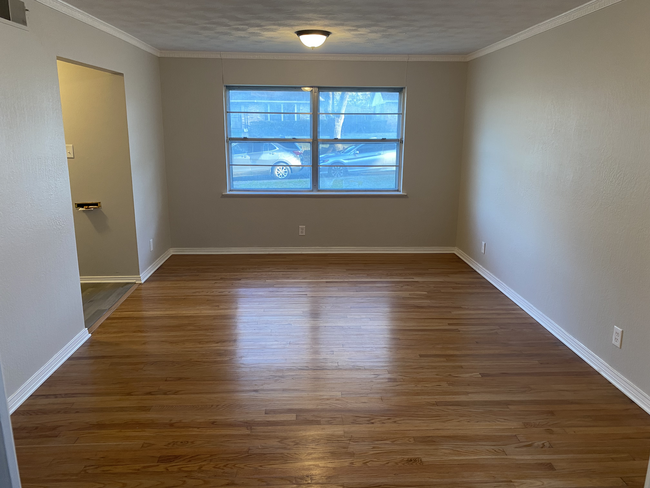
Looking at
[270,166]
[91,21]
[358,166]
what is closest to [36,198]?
[91,21]

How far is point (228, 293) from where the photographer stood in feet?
14.7

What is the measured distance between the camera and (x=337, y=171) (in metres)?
5.86

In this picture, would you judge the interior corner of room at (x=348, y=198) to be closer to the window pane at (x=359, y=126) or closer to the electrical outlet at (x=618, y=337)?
the electrical outlet at (x=618, y=337)

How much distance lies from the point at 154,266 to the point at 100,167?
1.27 metres

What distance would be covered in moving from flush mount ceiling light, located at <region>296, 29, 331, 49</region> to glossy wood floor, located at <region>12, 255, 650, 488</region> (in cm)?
227

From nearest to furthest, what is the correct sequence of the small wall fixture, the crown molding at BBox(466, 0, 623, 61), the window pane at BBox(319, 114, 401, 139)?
the crown molding at BBox(466, 0, 623, 61), the small wall fixture, the window pane at BBox(319, 114, 401, 139)

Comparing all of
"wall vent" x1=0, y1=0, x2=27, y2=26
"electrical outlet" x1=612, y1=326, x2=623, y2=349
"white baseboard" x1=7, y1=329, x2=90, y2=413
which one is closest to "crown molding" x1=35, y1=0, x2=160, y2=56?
"wall vent" x1=0, y1=0, x2=27, y2=26

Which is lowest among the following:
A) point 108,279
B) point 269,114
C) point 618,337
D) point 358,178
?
point 108,279

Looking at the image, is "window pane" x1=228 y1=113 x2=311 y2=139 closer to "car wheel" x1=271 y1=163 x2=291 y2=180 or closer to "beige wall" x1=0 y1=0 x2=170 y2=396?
"car wheel" x1=271 y1=163 x2=291 y2=180

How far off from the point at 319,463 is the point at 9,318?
6.09 ft

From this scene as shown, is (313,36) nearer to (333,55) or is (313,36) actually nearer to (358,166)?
(333,55)

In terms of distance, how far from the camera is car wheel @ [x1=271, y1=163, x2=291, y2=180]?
5.80m

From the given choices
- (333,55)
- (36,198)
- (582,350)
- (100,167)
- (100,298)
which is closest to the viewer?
(36,198)

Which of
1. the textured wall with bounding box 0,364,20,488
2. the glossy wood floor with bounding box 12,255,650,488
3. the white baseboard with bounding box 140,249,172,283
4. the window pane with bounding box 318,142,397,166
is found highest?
the window pane with bounding box 318,142,397,166
